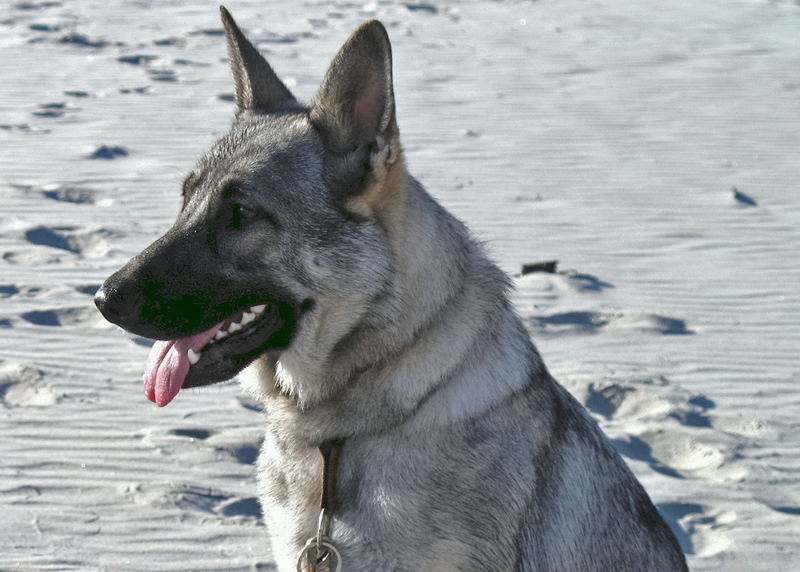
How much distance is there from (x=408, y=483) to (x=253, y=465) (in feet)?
5.40

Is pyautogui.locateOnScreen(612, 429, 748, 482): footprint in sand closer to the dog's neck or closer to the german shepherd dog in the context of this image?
the german shepherd dog

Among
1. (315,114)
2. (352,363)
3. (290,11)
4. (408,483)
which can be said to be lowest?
(290,11)

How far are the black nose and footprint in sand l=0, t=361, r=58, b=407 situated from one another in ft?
6.70

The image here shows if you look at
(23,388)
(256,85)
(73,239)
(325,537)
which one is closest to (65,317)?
(23,388)

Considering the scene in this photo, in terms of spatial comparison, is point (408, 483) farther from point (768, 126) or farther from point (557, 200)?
point (768, 126)

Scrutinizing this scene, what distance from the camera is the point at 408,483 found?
2.93 m

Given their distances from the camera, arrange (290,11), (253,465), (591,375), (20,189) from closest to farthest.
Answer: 1. (253,465)
2. (591,375)
3. (20,189)
4. (290,11)

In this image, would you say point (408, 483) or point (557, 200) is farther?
point (557, 200)

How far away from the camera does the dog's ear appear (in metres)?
3.52

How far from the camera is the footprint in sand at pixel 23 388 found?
482cm

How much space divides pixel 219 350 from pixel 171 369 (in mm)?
158

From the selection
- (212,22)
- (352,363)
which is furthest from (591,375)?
(212,22)

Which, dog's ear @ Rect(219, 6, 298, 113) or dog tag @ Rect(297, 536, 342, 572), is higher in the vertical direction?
dog's ear @ Rect(219, 6, 298, 113)

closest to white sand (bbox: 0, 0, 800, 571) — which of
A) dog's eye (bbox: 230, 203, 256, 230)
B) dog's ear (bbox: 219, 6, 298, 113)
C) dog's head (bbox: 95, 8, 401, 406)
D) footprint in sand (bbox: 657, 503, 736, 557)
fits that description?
footprint in sand (bbox: 657, 503, 736, 557)
